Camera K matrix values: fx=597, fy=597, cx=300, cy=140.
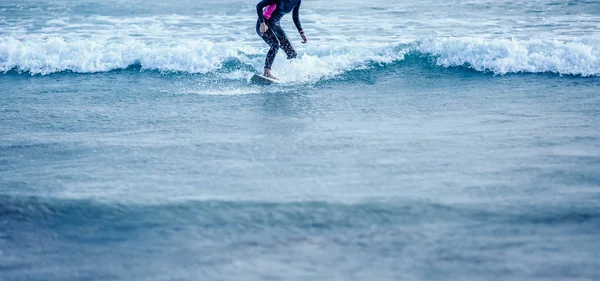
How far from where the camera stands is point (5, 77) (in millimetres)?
10336

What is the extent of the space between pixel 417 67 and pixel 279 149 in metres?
4.61

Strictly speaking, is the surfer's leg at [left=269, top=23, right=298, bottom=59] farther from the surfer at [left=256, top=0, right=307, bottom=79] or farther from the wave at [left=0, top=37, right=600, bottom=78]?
the wave at [left=0, top=37, right=600, bottom=78]

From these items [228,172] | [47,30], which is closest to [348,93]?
[228,172]

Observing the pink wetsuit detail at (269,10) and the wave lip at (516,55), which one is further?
the wave lip at (516,55)

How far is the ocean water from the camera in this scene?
4.18 metres

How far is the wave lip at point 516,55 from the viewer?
932cm

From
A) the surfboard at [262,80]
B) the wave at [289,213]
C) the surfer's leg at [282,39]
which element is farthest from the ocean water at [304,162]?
the surfer's leg at [282,39]

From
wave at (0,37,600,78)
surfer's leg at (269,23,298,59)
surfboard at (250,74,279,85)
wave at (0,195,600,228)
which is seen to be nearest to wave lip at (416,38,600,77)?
wave at (0,37,600,78)

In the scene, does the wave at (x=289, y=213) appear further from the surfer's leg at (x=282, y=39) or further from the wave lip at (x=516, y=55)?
the wave lip at (x=516, y=55)

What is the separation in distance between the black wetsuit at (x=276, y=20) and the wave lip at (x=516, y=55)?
2.69 meters

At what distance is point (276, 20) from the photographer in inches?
354

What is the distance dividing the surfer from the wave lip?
2706 mm

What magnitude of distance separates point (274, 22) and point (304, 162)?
3754mm

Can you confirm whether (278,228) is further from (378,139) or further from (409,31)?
(409,31)
